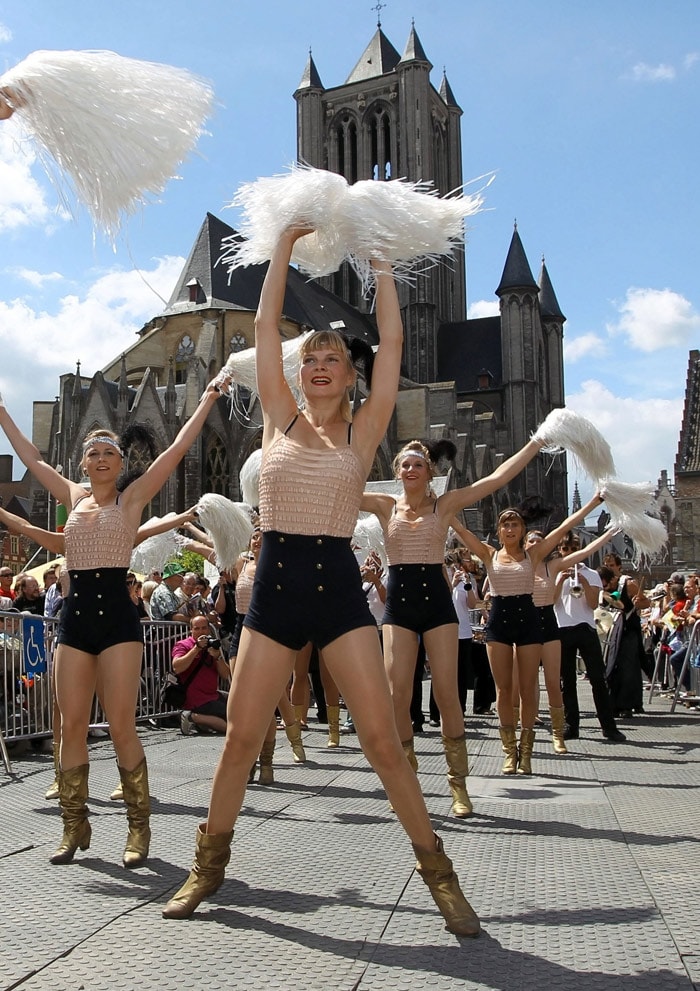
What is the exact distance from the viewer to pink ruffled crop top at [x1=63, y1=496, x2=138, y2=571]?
16.0 ft

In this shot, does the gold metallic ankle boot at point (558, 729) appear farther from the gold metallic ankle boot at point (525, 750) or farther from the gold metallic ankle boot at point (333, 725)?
the gold metallic ankle boot at point (333, 725)

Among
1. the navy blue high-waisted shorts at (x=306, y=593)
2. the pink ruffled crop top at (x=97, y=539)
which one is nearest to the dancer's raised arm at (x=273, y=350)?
the navy blue high-waisted shorts at (x=306, y=593)

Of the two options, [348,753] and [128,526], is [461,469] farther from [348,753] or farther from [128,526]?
[128,526]

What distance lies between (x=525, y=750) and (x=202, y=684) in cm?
391

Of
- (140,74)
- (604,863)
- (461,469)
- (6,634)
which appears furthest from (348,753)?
(461,469)

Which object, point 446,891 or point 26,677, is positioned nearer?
point 446,891

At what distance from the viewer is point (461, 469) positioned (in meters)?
57.3

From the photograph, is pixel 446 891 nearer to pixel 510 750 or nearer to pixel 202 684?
pixel 510 750

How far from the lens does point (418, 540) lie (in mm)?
6121

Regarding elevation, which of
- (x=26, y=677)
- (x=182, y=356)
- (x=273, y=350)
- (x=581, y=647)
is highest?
(x=182, y=356)

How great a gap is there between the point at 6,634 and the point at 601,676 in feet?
19.2

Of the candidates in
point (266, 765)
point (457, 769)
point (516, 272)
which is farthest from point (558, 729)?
point (516, 272)

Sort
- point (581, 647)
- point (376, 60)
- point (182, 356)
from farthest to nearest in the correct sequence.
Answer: point (376, 60), point (182, 356), point (581, 647)

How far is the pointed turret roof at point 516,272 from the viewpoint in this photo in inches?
2921
